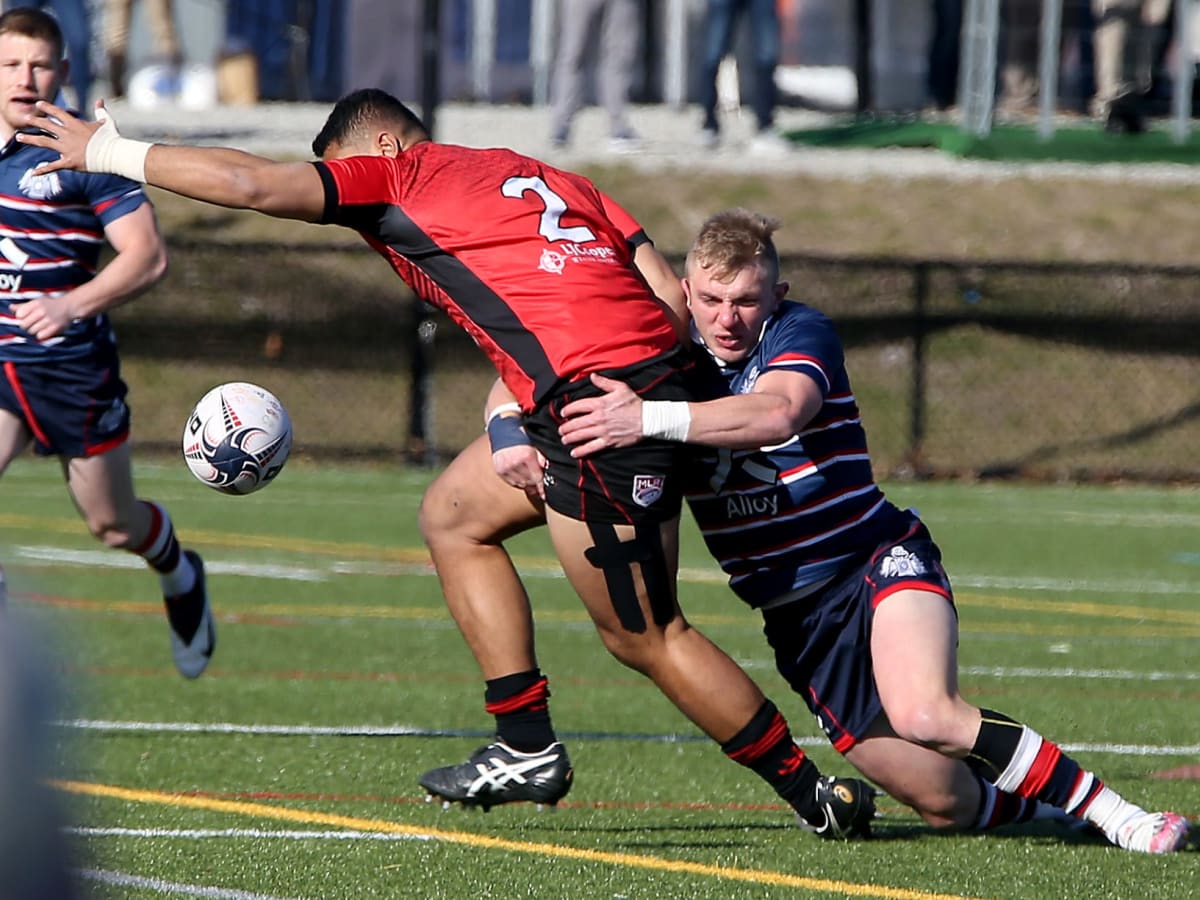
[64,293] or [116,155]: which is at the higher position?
[116,155]

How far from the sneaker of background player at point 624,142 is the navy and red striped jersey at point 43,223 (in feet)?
41.7

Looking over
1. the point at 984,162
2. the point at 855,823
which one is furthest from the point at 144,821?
the point at 984,162

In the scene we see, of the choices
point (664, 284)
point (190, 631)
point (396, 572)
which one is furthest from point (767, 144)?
point (664, 284)

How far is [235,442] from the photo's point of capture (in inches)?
202

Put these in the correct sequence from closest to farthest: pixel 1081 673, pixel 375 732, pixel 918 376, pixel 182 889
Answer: pixel 182 889, pixel 375 732, pixel 1081 673, pixel 918 376

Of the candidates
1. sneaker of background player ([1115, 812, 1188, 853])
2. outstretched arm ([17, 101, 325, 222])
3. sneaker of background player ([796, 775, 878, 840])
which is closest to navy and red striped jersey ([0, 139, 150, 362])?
outstretched arm ([17, 101, 325, 222])

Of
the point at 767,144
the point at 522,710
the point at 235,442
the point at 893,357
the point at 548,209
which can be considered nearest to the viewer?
the point at 548,209

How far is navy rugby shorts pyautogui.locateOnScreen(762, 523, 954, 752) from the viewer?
4664 millimetres

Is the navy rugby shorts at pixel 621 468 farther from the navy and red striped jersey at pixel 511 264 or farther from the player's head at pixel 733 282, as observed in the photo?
the player's head at pixel 733 282

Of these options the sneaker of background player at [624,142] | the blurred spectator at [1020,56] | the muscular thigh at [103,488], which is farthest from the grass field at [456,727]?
the blurred spectator at [1020,56]

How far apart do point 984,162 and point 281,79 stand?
28.5 ft

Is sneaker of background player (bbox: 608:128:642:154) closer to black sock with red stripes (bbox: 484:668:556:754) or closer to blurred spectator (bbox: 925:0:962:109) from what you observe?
blurred spectator (bbox: 925:0:962:109)

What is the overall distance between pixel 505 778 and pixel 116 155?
1.72 m

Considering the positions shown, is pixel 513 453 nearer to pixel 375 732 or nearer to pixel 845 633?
pixel 845 633
